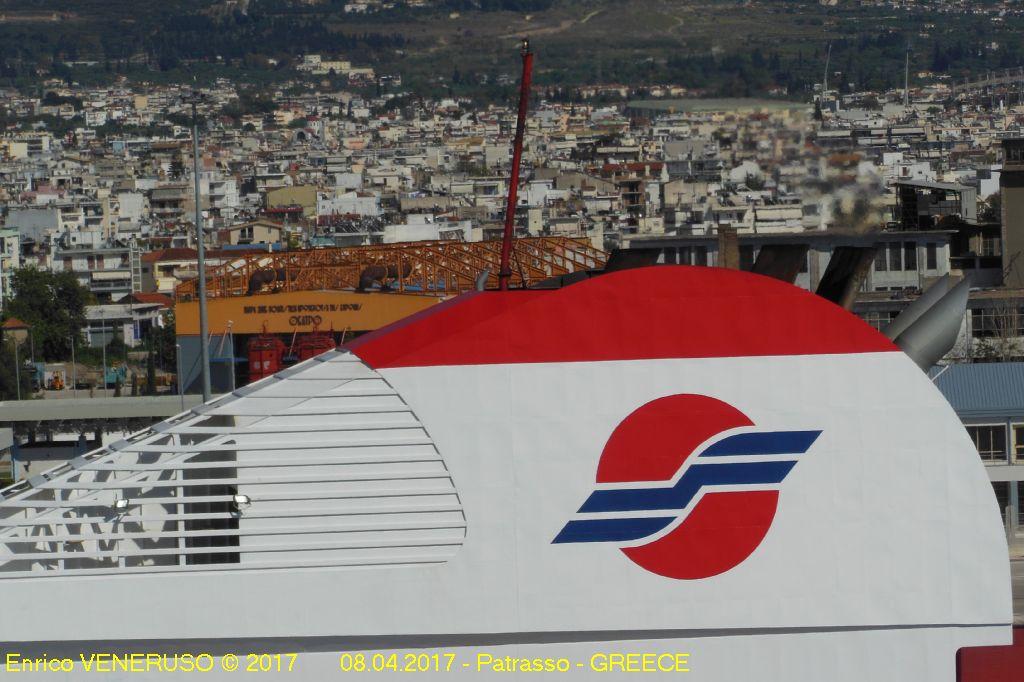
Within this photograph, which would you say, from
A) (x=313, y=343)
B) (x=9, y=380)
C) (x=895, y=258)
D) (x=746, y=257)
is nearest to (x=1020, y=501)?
(x=746, y=257)

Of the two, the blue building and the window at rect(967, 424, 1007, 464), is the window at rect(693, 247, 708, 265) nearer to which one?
the blue building

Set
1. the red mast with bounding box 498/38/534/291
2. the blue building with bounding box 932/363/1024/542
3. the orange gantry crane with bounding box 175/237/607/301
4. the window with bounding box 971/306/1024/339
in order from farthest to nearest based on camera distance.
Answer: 1. the orange gantry crane with bounding box 175/237/607/301
2. the window with bounding box 971/306/1024/339
3. the blue building with bounding box 932/363/1024/542
4. the red mast with bounding box 498/38/534/291

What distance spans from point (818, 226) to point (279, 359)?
100 ft

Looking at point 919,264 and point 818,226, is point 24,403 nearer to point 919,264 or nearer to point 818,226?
point 919,264

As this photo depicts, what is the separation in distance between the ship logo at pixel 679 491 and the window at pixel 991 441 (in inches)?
515

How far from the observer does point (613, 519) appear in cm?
923

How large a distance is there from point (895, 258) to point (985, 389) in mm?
12716

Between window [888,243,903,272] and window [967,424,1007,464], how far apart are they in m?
12.7

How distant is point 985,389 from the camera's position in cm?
2189

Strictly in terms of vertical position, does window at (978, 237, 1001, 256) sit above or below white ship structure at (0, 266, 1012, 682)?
below

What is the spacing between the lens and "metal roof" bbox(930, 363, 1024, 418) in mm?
21453

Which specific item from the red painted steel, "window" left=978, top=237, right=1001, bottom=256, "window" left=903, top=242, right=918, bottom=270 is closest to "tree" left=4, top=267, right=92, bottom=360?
"window" left=978, top=237, right=1001, bottom=256

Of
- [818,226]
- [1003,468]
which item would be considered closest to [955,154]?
[1003,468]

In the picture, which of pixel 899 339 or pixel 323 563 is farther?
pixel 899 339
